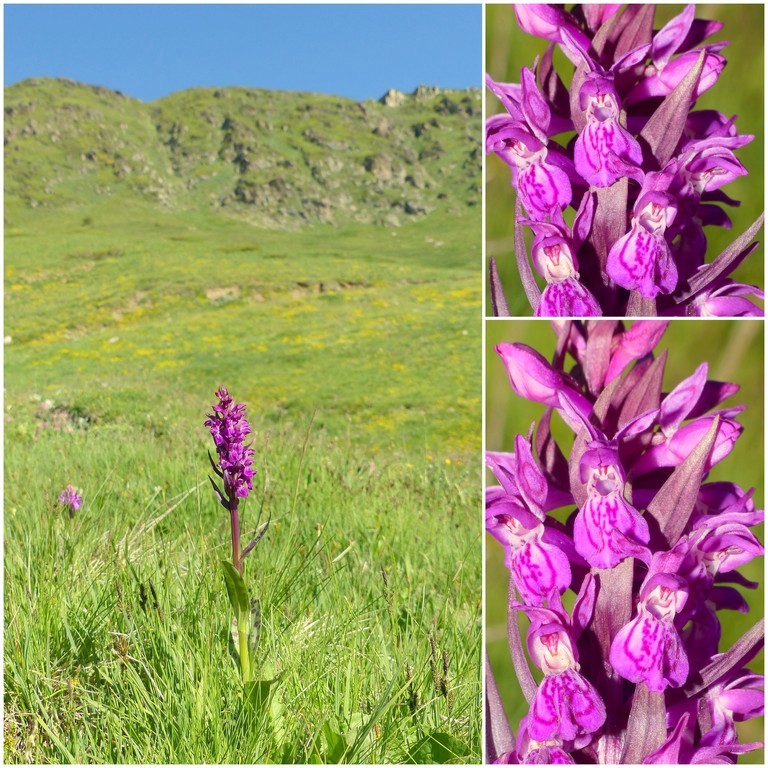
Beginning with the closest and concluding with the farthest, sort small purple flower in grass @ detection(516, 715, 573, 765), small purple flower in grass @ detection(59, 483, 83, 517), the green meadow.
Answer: small purple flower in grass @ detection(516, 715, 573, 765) < the green meadow < small purple flower in grass @ detection(59, 483, 83, 517)

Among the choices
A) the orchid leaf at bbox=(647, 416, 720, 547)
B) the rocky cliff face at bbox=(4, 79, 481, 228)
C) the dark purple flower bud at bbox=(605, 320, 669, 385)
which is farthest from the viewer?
the rocky cliff face at bbox=(4, 79, 481, 228)

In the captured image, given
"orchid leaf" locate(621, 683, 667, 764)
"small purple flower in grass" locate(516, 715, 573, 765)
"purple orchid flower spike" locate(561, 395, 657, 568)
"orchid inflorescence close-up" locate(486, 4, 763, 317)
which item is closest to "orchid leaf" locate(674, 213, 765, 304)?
"orchid inflorescence close-up" locate(486, 4, 763, 317)

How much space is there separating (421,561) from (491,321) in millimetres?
1270

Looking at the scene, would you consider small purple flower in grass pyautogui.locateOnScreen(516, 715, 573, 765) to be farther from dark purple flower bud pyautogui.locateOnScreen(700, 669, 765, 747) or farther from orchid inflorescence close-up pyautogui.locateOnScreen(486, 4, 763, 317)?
orchid inflorescence close-up pyautogui.locateOnScreen(486, 4, 763, 317)

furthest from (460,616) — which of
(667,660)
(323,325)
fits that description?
(323,325)

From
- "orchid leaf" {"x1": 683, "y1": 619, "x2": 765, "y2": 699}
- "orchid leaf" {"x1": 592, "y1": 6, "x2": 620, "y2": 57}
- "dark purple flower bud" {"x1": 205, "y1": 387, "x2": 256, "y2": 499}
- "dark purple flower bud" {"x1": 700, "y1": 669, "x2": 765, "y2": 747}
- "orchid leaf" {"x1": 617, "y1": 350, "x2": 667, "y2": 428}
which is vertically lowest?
"dark purple flower bud" {"x1": 700, "y1": 669, "x2": 765, "y2": 747}

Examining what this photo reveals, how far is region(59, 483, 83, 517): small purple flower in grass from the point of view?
8.65 feet

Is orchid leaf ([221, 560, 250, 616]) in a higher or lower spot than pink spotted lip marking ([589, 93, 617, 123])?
lower

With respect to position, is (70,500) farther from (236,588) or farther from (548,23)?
(548,23)

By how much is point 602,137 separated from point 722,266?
353 mm

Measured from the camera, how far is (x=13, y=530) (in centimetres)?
267

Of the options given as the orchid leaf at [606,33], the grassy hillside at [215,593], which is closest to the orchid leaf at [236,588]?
the grassy hillside at [215,593]

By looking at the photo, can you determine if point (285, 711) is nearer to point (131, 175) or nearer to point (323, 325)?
point (323, 325)

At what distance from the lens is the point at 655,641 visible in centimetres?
135
